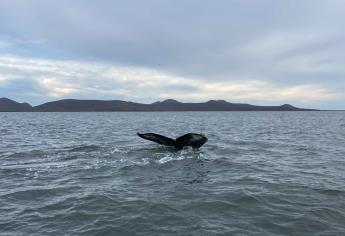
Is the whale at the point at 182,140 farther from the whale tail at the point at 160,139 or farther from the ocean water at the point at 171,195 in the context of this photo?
the ocean water at the point at 171,195

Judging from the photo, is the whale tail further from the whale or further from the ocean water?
the ocean water

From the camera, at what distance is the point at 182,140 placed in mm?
23156

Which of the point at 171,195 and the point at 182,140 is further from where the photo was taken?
the point at 182,140

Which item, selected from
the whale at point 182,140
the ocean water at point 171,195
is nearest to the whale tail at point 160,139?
the whale at point 182,140

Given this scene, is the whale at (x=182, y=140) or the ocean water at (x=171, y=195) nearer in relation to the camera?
the ocean water at (x=171, y=195)

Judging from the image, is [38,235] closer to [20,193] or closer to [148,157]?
[20,193]

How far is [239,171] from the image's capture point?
58.6 feet

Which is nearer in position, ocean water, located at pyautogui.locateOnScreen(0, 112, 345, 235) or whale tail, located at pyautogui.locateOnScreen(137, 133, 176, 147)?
ocean water, located at pyautogui.locateOnScreen(0, 112, 345, 235)

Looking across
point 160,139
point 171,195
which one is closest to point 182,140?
point 160,139

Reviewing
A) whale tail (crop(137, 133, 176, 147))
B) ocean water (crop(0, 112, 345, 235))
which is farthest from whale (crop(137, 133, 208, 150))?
ocean water (crop(0, 112, 345, 235))

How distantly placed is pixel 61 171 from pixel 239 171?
306 inches

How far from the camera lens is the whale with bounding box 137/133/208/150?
22734 millimetres

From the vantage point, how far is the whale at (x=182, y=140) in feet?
74.6

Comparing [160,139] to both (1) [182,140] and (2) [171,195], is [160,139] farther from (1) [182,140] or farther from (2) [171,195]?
(2) [171,195]
